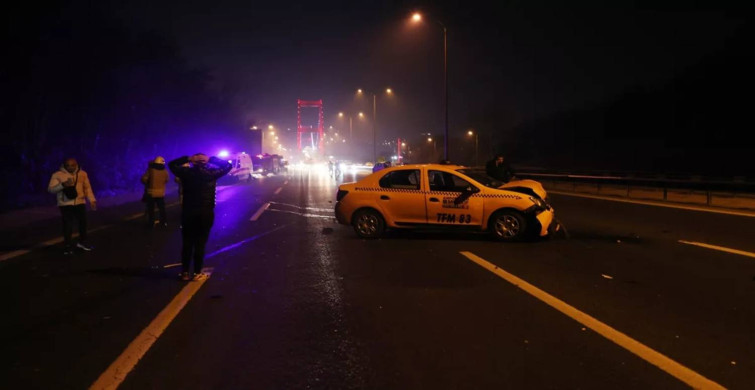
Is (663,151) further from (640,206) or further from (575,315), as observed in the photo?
(575,315)

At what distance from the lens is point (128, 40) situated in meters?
32.7

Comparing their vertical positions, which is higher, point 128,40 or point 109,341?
point 128,40

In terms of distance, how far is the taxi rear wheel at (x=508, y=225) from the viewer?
11.2 metres

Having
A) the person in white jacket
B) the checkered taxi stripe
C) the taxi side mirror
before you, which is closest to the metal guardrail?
the checkered taxi stripe

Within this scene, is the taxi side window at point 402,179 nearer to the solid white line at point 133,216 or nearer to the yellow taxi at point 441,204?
the yellow taxi at point 441,204

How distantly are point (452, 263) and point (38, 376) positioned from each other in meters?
6.02

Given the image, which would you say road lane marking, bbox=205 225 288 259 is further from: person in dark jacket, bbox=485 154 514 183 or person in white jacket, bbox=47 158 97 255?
person in dark jacket, bbox=485 154 514 183

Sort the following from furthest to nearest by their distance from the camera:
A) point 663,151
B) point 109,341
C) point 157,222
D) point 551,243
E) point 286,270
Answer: point 663,151, point 157,222, point 551,243, point 286,270, point 109,341

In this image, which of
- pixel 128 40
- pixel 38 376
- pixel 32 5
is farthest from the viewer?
pixel 128 40

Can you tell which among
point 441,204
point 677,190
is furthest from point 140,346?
point 677,190

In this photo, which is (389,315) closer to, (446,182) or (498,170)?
(446,182)

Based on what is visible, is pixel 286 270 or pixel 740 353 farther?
pixel 286 270

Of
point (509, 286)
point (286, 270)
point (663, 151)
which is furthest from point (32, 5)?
point (663, 151)

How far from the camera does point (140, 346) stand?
5.16 meters
